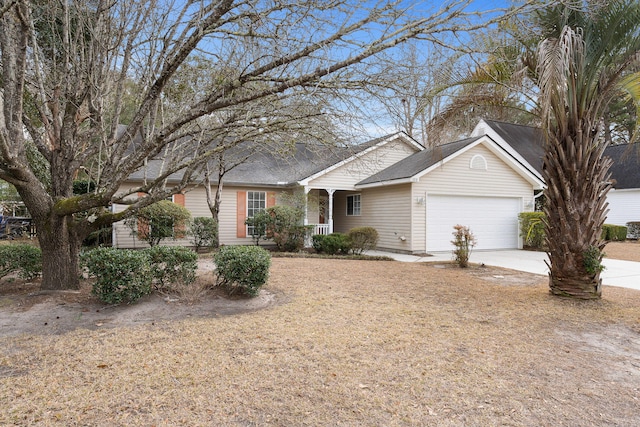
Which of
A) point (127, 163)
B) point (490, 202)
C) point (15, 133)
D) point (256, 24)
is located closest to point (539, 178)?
point (490, 202)

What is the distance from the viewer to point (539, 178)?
15.0 m

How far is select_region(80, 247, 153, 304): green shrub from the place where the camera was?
4.98 m

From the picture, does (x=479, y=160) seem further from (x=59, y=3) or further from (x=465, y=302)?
(x=59, y=3)

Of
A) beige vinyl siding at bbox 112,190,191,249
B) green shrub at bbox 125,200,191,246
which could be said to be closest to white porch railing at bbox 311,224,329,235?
beige vinyl siding at bbox 112,190,191,249

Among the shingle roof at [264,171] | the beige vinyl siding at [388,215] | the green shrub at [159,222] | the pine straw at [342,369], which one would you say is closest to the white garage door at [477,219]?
the beige vinyl siding at [388,215]

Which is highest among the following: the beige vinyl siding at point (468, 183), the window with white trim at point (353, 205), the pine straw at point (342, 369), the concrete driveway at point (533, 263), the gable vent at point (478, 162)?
the gable vent at point (478, 162)

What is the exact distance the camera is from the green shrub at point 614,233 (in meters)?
17.5

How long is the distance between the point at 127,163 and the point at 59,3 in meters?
2.99

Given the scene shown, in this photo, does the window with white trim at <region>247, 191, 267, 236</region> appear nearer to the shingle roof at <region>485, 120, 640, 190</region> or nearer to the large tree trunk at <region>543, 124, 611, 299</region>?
the large tree trunk at <region>543, 124, 611, 299</region>

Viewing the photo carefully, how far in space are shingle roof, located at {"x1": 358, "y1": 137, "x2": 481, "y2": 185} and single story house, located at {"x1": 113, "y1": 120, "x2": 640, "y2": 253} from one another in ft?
0.15

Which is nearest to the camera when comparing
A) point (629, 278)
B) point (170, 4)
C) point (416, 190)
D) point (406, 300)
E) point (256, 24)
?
point (256, 24)

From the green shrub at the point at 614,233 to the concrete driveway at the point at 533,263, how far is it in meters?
6.28

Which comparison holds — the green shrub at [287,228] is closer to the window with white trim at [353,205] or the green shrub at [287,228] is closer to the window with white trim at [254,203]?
the window with white trim at [254,203]

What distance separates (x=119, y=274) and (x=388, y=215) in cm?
1061
